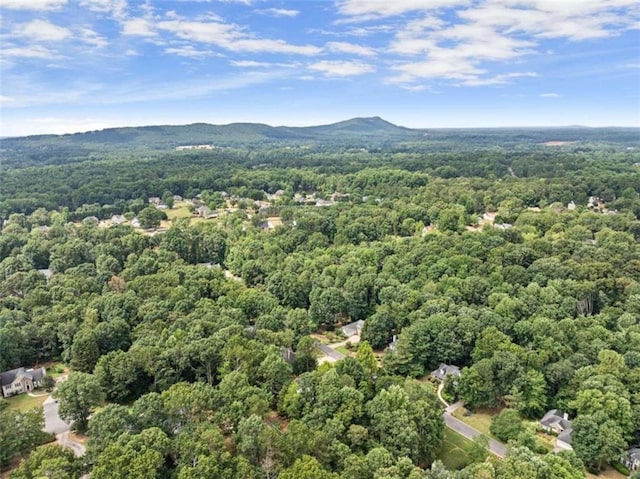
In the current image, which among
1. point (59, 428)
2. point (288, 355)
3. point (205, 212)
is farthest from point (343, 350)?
point (205, 212)

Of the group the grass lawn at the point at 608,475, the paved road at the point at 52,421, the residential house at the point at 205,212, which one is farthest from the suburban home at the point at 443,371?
the residential house at the point at 205,212

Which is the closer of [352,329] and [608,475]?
[608,475]

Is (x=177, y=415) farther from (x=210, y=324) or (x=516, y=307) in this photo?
(x=516, y=307)

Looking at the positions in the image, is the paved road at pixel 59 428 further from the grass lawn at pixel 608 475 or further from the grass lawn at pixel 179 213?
the grass lawn at pixel 179 213

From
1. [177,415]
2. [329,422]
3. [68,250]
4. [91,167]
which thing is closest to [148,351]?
[177,415]

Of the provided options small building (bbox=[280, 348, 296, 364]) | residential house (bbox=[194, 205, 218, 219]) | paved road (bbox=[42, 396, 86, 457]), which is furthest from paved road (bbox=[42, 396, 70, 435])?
residential house (bbox=[194, 205, 218, 219])

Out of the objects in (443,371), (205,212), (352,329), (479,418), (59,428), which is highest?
(205,212)

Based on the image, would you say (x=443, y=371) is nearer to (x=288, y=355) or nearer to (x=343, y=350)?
(x=343, y=350)
